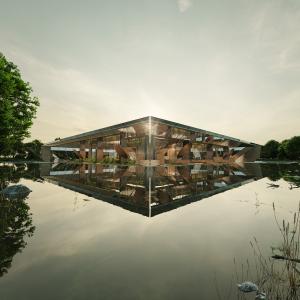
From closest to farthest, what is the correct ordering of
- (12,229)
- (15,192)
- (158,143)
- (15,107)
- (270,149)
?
(12,229)
(15,192)
(15,107)
(158,143)
(270,149)

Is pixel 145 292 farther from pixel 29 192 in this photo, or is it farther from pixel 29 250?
pixel 29 192

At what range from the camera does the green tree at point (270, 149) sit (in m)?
92.9

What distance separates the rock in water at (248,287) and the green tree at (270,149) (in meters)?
101

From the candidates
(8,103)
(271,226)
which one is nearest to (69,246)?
(271,226)

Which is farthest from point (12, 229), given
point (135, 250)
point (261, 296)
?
point (261, 296)

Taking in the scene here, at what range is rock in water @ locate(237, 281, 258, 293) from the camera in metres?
2.34

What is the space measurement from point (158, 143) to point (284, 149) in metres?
60.2

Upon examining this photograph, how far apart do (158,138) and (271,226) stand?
29342 mm

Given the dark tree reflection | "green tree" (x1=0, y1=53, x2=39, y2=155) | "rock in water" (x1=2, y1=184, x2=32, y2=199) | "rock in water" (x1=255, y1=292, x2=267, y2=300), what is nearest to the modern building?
"green tree" (x1=0, y1=53, x2=39, y2=155)

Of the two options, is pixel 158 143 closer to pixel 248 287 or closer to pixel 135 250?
pixel 135 250

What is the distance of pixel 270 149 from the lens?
95500mm

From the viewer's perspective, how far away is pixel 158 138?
33.9m

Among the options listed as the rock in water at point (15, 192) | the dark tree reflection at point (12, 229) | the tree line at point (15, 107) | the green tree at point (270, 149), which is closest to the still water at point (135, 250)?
the dark tree reflection at point (12, 229)

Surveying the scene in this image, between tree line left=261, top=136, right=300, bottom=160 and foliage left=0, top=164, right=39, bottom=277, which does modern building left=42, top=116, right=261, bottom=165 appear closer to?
foliage left=0, top=164, right=39, bottom=277
